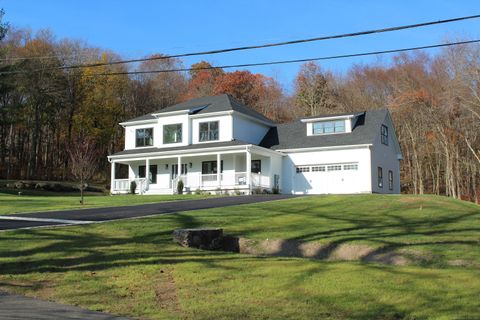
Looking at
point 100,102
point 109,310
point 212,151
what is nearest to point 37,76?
point 100,102

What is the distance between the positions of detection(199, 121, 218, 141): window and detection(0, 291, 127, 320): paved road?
92.1 ft

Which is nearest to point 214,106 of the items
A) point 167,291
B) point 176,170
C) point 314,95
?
point 176,170

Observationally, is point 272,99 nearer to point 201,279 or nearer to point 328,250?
point 328,250

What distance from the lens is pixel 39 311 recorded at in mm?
7488

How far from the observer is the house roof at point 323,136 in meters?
33.8

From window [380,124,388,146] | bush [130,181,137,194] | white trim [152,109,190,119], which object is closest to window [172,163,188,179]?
bush [130,181,137,194]

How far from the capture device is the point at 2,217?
18250 mm

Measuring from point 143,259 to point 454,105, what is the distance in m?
37.7

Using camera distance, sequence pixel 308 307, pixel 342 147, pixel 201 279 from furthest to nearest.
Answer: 1. pixel 342 147
2. pixel 201 279
3. pixel 308 307

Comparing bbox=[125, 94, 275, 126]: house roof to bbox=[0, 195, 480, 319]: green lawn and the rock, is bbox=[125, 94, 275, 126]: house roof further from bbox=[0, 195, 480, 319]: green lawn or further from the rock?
the rock

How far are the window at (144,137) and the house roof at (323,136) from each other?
8342 mm

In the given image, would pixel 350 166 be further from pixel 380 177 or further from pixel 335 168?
pixel 380 177

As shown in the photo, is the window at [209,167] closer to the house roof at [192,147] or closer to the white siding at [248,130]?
the house roof at [192,147]

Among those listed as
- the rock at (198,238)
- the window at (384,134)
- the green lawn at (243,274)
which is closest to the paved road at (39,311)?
the green lawn at (243,274)
